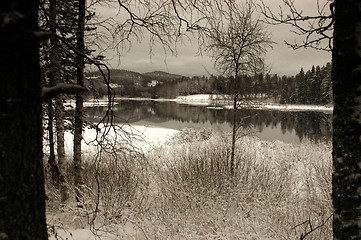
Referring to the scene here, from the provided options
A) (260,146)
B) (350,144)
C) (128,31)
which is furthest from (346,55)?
(260,146)

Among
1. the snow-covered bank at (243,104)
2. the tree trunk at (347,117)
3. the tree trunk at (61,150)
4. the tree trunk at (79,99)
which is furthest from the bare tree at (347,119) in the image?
the tree trunk at (61,150)

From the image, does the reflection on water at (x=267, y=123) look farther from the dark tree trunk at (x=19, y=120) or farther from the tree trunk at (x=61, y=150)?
the dark tree trunk at (x=19, y=120)

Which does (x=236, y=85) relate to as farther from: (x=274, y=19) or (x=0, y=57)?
(x=0, y=57)

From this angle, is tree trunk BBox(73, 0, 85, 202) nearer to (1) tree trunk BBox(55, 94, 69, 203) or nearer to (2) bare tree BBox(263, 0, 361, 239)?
(1) tree trunk BBox(55, 94, 69, 203)

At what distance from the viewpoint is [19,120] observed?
1273 millimetres

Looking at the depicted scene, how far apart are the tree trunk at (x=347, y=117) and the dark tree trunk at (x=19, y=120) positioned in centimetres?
220

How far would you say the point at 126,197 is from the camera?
843 centimetres

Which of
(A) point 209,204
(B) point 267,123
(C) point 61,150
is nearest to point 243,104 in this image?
(A) point 209,204

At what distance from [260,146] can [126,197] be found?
10855mm

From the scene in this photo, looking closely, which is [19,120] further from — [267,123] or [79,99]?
[267,123]

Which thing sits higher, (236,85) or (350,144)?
(236,85)

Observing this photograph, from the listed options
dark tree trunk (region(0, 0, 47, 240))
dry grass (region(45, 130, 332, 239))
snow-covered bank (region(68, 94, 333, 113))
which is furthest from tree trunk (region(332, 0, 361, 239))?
dark tree trunk (region(0, 0, 47, 240))

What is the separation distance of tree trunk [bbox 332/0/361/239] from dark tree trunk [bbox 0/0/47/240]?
2.20m

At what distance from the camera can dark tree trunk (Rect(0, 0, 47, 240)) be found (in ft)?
3.99
